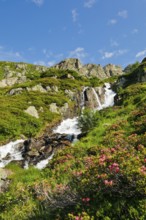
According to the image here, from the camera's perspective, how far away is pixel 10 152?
29.3 meters

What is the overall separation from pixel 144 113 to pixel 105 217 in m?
15.6

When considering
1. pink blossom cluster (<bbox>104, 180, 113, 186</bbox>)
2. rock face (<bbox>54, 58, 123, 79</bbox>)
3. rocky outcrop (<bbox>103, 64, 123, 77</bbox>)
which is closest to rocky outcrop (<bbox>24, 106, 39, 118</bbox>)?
pink blossom cluster (<bbox>104, 180, 113, 186</bbox>)

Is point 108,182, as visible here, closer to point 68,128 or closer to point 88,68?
point 68,128

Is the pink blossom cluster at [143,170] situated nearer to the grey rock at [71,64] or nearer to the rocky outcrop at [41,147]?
the rocky outcrop at [41,147]

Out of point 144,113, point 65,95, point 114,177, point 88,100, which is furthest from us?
point 65,95

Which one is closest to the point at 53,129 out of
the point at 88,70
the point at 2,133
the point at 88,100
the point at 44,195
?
the point at 2,133

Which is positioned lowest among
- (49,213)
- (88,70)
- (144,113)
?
(49,213)

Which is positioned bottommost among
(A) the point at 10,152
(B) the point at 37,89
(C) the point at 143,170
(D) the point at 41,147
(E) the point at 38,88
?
(A) the point at 10,152

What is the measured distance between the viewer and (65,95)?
60406 mm

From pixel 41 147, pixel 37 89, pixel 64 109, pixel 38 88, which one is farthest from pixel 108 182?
pixel 38 88

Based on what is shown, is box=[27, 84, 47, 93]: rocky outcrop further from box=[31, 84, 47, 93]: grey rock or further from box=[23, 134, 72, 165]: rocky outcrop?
box=[23, 134, 72, 165]: rocky outcrop

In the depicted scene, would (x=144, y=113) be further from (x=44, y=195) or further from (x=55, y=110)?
(x=55, y=110)

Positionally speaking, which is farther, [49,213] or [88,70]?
[88,70]

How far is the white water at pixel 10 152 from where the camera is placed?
26.3 metres
